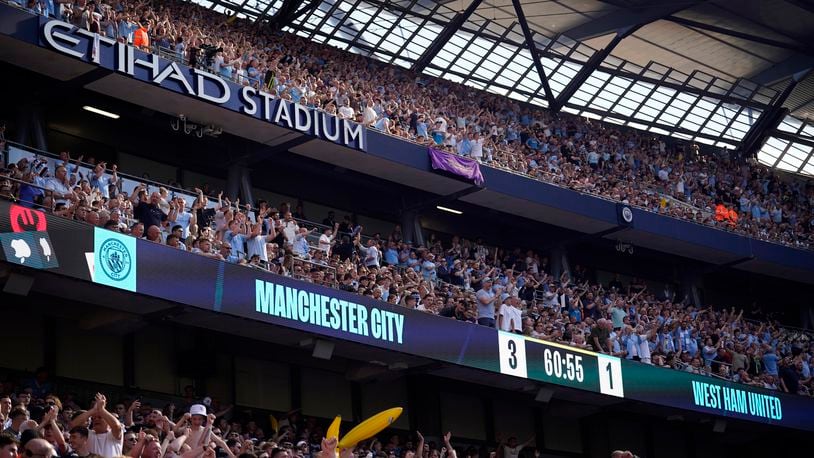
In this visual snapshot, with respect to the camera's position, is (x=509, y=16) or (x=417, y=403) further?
(x=509, y=16)

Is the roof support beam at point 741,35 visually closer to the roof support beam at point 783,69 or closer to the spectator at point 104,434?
the roof support beam at point 783,69

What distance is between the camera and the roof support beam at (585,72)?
3622 centimetres

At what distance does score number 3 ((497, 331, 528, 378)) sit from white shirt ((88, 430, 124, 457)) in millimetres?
13007

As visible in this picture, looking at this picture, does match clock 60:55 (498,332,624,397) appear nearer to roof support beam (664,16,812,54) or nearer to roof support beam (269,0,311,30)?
roof support beam (269,0,311,30)

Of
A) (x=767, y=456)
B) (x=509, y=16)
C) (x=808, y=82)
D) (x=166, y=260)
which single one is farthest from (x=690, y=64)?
(x=166, y=260)

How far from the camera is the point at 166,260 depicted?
1905cm

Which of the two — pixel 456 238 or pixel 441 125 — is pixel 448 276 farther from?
pixel 441 125

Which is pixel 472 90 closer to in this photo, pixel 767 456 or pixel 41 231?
pixel 767 456

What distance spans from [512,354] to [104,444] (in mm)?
13438

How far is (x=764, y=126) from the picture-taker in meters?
42.2

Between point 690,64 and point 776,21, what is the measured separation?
11.5 ft

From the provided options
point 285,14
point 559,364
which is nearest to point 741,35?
point 285,14

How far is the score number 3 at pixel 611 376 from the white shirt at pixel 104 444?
15.7 metres

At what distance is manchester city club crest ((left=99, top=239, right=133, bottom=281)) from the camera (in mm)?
17969
